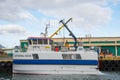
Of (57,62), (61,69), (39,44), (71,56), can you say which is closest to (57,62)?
(57,62)

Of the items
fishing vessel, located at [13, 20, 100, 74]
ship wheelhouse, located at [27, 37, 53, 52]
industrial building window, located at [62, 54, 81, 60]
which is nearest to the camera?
fishing vessel, located at [13, 20, 100, 74]

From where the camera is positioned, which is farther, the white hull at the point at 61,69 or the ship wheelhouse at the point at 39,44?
the ship wheelhouse at the point at 39,44

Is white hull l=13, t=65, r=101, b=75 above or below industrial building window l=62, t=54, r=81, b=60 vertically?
below

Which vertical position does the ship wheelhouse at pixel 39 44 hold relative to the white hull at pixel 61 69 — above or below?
above

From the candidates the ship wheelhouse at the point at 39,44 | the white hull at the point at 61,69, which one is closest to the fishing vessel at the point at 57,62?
the white hull at the point at 61,69

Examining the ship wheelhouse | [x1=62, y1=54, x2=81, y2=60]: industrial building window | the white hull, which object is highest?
the ship wheelhouse

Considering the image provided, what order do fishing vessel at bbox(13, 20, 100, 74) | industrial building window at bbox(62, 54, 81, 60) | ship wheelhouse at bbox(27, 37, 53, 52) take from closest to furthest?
fishing vessel at bbox(13, 20, 100, 74)
industrial building window at bbox(62, 54, 81, 60)
ship wheelhouse at bbox(27, 37, 53, 52)

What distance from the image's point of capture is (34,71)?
4356 centimetres

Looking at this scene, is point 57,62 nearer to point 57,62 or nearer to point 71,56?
point 57,62

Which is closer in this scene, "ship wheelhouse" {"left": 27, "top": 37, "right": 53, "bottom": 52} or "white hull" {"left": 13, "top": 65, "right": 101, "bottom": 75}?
"white hull" {"left": 13, "top": 65, "right": 101, "bottom": 75}

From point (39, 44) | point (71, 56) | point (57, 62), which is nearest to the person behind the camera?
point (57, 62)

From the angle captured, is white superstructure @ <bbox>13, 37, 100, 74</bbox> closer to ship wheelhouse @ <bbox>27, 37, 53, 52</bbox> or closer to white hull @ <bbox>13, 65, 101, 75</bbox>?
white hull @ <bbox>13, 65, 101, 75</bbox>

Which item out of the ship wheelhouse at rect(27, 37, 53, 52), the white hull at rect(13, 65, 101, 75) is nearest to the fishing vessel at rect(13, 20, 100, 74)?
the white hull at rect(13, 65, 101, 75)

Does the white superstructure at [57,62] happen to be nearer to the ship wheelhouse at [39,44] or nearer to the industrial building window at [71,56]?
the industrial building window at [71,56]
